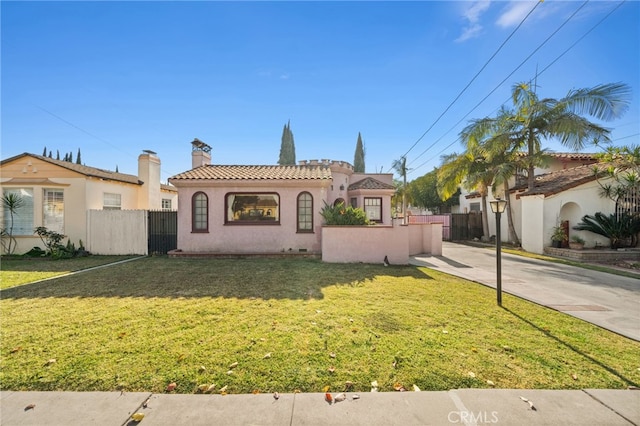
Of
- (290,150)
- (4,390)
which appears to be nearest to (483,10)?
(4,390)

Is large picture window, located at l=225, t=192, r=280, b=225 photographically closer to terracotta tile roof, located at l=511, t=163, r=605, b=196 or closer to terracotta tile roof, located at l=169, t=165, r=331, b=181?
terracotta tile roof, located at l=169, t=165, r=331, b=181

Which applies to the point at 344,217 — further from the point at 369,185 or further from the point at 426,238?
the point at 369,185

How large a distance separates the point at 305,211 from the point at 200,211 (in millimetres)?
5068

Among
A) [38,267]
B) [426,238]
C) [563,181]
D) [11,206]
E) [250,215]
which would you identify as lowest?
[38,267]

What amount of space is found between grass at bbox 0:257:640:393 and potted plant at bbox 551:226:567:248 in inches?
440

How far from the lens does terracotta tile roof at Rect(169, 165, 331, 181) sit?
12406 mm

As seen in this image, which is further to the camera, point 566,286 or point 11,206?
point 11,206

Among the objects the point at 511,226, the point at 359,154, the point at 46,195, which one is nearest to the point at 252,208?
the point at 46,195

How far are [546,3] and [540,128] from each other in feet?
32.7

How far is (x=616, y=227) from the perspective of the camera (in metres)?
13.6

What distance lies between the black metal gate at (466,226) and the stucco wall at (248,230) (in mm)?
15293

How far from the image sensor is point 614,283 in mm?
8602

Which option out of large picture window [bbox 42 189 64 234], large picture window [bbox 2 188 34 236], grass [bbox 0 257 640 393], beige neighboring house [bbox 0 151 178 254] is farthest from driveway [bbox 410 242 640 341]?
large picture window [bbox 2 188 34 236]

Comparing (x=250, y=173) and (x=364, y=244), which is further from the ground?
(x=250, y=173)
